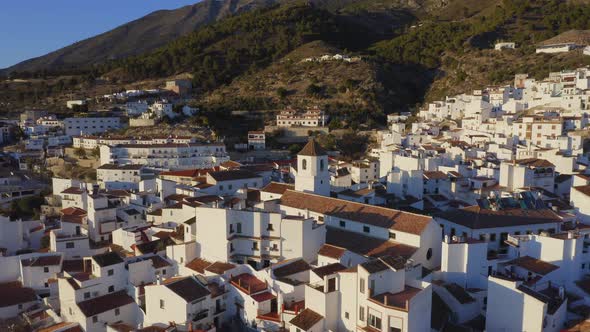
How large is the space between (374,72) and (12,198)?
43.7m

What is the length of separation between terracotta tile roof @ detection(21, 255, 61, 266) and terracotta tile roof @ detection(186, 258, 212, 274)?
588 centimetres

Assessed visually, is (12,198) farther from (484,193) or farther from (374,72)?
(374,72)

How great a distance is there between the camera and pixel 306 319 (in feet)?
47.0

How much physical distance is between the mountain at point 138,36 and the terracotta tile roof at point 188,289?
126112 millimetres

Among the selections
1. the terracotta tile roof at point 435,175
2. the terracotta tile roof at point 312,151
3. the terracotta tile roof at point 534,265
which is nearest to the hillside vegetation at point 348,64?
the terracotta tile roof at point 435,175

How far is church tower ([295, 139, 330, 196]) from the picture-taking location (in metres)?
22.8

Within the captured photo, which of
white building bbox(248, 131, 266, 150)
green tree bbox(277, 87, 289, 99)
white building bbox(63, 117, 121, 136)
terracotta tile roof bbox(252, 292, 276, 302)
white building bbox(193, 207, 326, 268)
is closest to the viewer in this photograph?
terracotta tile roof bbox(252, 292, 276, 302)

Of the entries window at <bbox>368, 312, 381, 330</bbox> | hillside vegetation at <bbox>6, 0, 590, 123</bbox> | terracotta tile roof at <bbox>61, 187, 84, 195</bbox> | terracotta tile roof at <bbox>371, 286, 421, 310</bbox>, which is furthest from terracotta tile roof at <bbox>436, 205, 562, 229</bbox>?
hillside vegetation at <bbox>6, 0, 590, 123</bbox>

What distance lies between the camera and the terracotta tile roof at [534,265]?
51.0 feet

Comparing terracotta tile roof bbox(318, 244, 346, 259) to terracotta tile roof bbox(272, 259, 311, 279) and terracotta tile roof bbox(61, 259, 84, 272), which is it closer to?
terracotta tile roof bbox(272, 259, 311, 279)

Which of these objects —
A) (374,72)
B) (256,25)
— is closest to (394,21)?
(256,25)

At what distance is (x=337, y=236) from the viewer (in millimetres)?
19531

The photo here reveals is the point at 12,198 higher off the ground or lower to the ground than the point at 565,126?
lower

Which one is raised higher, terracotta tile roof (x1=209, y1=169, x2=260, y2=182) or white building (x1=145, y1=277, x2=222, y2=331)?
terracotta tile roof (x1=209, y1=169, x2=260, y2=182)
